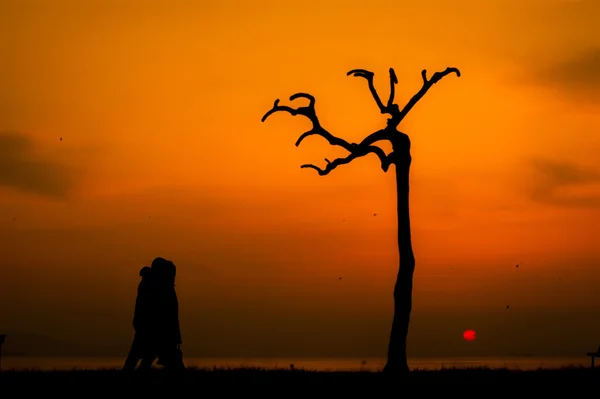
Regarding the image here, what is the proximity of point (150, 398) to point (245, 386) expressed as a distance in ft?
8.02

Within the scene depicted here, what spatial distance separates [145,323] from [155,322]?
22 cm

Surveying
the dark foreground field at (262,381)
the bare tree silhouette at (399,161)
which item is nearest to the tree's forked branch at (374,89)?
the bare tree silhouette at (399,161)

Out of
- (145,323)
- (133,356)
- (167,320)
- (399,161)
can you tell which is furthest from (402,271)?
(133,356)

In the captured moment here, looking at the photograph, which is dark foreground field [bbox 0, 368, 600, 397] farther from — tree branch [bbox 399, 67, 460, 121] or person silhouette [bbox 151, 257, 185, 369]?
tree branch [bbox 399, 67, 460, 121]

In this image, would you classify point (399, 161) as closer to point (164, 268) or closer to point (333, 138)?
point (333, 138)

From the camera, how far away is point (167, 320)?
25719mm

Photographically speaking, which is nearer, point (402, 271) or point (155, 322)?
point (155, 322)

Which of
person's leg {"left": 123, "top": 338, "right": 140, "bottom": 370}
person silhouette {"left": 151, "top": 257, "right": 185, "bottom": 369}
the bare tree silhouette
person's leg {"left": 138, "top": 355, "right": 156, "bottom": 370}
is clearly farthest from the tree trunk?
person's leg {"left": 123, "top": 338, "right": 140, "bottom": 370}

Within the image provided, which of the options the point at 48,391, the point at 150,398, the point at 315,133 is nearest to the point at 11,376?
the point at 48,391

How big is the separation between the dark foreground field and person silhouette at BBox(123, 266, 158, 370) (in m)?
0.41

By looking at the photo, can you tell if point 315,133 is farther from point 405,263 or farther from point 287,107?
point 405,263

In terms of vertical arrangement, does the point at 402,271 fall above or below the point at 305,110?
below

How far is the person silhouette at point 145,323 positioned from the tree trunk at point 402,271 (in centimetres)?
654

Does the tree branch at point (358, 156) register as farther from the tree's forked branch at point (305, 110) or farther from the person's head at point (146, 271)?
Answer: the person's head at point (146, 271)
